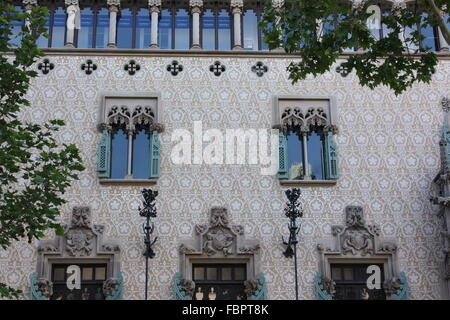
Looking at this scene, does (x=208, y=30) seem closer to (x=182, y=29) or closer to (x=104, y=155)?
(x=182, y=29)

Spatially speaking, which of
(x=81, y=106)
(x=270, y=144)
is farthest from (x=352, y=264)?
(x=81, y=106)

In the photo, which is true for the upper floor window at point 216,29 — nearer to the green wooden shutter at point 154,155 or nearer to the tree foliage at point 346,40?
the green wooden shutter at point 154,155

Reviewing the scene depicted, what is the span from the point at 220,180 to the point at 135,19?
4.87m

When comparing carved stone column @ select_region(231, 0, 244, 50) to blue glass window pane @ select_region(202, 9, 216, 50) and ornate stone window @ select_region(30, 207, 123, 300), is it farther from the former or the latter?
ornate stone window @ select_region(30, 207, 123, 300)

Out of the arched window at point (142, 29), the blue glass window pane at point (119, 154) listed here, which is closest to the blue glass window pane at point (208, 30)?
the arched window at point (142, 29)

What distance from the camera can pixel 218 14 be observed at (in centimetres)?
1933

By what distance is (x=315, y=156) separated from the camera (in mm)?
18000

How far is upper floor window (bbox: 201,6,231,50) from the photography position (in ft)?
62.4

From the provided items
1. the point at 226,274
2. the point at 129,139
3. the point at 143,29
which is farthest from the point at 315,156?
the point at 143,29

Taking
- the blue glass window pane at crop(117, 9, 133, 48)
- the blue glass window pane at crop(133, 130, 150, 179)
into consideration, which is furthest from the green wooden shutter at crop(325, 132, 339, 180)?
the blue glass window pane at crop(117, 9, 133, 48)

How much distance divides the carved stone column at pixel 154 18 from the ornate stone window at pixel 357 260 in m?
6.30

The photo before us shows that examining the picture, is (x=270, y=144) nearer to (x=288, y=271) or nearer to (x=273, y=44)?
(x=288, y=271)

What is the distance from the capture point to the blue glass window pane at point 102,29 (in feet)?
61.9

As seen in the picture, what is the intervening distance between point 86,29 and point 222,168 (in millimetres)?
5080
